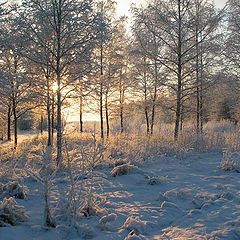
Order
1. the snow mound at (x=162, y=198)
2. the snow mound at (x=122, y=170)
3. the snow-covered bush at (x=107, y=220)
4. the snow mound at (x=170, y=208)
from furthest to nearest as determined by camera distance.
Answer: the snow mound at (x=122, y=170) → the snow mound at (x=162, y=198) → the snow mound at (x=170, y=208) → the snow-covered bush at (x=107, y=220)

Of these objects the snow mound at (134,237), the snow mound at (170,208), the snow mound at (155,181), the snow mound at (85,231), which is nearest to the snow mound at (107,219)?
the snow mound at (85,231)

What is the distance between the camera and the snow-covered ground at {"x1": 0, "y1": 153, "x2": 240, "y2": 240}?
14.5 feet

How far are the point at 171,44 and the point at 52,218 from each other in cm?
1115

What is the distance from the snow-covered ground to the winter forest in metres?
0.02

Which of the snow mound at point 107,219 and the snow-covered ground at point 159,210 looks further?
the snow mound at point 107,219

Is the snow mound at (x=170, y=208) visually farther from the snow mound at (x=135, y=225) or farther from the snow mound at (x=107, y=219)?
the snow mound at (x=107, y=219)

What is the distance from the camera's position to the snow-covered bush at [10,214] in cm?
479

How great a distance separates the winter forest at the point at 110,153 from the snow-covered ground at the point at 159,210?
0.06ft

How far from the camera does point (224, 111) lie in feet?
119

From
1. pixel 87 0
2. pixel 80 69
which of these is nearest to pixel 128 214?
pixel 80 69

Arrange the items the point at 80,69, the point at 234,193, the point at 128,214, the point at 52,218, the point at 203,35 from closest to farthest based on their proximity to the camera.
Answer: the point at 52,218
the point at 128,214
the point at 234,193
the point at 80,69
the point at 203,35

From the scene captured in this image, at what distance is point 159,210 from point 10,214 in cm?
217

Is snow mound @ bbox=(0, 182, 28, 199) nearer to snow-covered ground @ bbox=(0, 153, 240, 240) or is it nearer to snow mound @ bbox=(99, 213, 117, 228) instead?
snow-covered ground @ bbox=(0, 153, 240, 240)

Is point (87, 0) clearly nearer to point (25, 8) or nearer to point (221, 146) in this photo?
point (25, 8)
